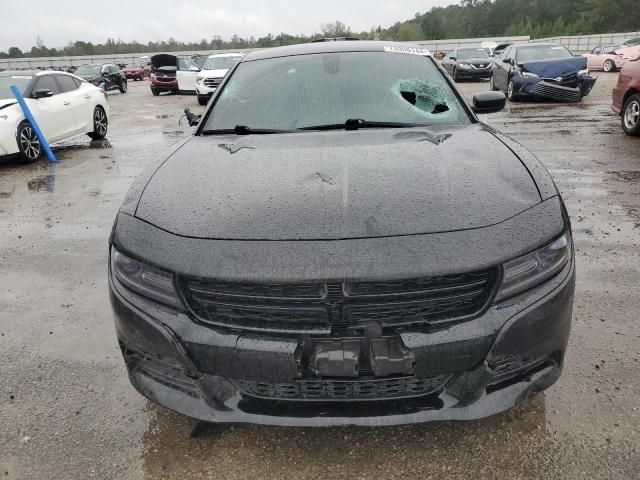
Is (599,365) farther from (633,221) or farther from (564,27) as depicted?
(564,27)

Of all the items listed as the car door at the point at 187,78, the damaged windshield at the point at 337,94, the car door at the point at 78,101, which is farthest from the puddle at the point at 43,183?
the car door at the point at 187,78

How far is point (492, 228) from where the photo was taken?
1.72 metres

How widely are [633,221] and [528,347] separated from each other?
3473 mm

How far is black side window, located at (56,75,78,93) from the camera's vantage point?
9.52m

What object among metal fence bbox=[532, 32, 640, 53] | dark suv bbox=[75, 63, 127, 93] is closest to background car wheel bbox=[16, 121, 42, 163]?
dark suv bbox=[75, 63, 127, 93]

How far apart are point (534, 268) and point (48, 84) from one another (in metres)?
9.68

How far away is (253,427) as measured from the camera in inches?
83.8

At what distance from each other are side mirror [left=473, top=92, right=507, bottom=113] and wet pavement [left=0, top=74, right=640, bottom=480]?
1275mm

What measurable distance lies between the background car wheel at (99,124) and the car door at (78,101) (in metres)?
0.24

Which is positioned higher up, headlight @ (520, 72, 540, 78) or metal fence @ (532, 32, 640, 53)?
headlight @ (520, 72, 540, 78)

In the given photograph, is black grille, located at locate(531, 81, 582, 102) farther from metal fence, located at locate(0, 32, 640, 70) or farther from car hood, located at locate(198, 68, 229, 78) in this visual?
metal fence, located at locate(0, 32, 640, 70)

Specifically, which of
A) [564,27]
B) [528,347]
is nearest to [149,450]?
[528,347]

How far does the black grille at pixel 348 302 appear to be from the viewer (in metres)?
1.64

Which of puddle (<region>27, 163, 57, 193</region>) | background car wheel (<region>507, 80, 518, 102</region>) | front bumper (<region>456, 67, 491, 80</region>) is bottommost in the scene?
front bumper (<region>456, 67, 491, 80</region>)
